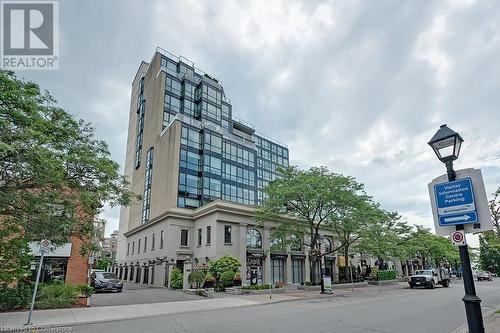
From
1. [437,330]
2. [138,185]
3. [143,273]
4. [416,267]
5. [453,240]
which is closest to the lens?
[453,240]

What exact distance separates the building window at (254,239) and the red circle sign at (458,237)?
2787 cm

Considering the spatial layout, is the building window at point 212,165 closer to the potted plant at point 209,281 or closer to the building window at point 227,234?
the building window at point 227,234

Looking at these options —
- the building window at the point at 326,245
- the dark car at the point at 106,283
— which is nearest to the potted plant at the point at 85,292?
the dark car at the point at 106,283

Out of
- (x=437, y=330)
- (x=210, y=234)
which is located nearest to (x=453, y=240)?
(x=437, y=330)

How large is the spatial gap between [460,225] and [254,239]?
28.8m

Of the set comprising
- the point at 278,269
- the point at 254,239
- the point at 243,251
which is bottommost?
the point at 278,269

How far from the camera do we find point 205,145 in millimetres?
45312

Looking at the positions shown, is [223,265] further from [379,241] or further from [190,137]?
[190,137]

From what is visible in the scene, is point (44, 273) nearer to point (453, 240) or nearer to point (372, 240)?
point (453, 240)

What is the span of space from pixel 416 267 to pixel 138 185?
58.6 m

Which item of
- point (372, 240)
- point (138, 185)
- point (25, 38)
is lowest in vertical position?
point (372, 240)

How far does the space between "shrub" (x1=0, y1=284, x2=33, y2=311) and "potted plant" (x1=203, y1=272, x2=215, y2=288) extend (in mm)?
13954

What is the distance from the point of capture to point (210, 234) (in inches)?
1246

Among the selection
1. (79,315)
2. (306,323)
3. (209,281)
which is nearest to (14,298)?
(79,315)
